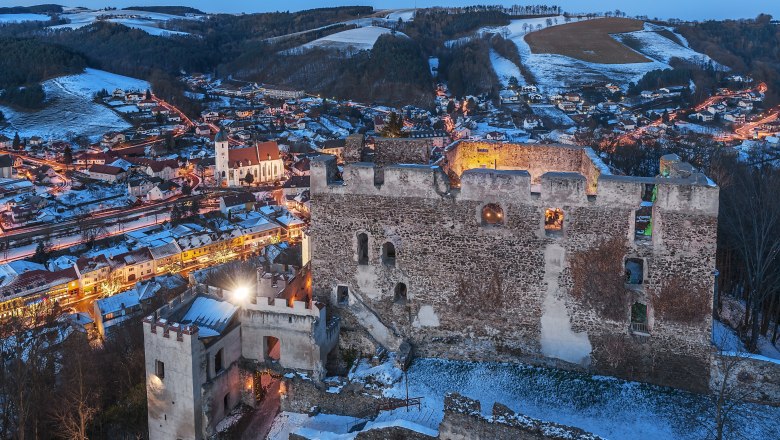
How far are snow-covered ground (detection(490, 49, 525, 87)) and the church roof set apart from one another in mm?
70819

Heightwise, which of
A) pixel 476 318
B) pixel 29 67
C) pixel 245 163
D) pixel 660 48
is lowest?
pixel 245 163

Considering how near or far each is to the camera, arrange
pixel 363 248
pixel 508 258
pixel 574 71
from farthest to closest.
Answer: pixel 574 71 < pixel 363 248 < pixel 508 258

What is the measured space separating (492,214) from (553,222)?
68.5 inches

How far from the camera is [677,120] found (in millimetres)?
98688

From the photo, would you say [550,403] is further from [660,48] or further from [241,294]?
[660,48]

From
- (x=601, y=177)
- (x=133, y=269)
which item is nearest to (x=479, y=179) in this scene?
(x=601, y=177)

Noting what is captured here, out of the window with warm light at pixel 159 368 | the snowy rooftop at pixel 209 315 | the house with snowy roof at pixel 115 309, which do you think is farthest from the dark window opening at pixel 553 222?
the house with snowy roof at pixel 115 309

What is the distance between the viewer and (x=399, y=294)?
740 inches

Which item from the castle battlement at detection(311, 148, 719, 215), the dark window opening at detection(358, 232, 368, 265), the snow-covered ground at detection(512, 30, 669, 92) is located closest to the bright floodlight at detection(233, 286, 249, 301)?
the dark window opening at detection(358, 232, 368, 265)

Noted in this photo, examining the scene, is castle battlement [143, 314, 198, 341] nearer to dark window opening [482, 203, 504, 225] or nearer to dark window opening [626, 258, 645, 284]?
dark window opening [482, 203, 504, 225]

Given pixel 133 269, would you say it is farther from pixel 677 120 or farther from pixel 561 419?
pixel 677 120

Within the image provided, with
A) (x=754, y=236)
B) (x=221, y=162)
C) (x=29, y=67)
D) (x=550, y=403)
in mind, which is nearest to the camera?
(x=550, y=403)

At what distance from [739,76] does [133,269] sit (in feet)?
430

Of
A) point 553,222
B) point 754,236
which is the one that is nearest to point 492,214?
point 553,222
